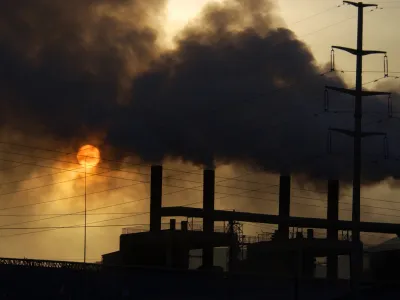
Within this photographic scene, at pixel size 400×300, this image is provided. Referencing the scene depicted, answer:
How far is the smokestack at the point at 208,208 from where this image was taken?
194 feet

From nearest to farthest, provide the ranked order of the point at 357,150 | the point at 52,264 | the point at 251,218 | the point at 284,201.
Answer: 1. the point at 357,150
2. the point at 52,264
3. the point at 251,218
4. the point at 284,201

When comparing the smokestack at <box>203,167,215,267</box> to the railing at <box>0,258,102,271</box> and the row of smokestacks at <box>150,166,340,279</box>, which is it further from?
the railing at <box>0,258,102,271</box>

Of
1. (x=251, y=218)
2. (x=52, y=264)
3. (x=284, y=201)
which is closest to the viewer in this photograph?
(x=52, y=264)

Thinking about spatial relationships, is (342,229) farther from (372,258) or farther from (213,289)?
(213,289)

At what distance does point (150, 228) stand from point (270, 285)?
17.6m

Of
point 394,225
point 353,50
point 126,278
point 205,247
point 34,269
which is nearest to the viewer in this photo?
point 353,50

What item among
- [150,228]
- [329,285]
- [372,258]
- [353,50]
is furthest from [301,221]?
[353,50]

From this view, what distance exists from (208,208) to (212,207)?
0.52 m

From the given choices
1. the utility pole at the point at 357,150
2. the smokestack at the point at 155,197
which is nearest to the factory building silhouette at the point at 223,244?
the smokestack at the point at 155,197

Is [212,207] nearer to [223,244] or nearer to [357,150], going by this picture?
[223,244]

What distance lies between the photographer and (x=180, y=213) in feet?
190

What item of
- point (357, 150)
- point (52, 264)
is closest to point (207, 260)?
point (52, 264)

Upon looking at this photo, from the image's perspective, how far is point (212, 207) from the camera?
197 ft

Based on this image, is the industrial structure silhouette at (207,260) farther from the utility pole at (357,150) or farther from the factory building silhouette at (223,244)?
the utility pole at (357,150)
